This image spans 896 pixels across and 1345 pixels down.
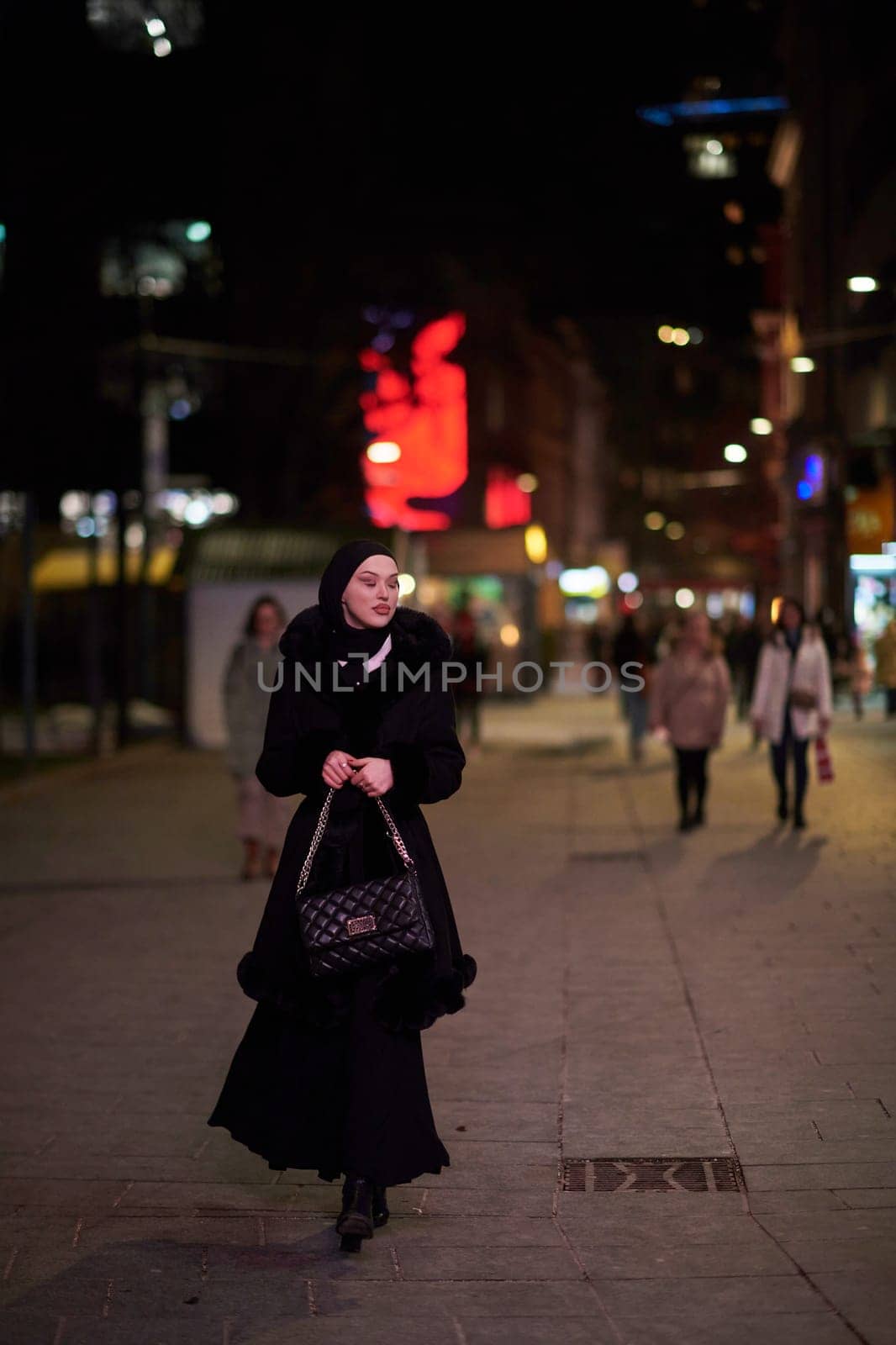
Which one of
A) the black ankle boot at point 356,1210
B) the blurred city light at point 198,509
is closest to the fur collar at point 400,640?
the black ankle boot at point 356,1210

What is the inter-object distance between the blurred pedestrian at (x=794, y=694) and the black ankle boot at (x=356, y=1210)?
1019 centimetres

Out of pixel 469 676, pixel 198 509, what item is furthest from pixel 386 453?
pixel 469 676

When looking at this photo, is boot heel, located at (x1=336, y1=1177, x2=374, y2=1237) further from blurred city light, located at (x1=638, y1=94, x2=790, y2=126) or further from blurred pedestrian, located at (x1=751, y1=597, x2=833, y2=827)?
blurred city light, located at (x1=638, y1=94, x2=790, y2=126)

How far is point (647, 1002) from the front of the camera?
8547mm

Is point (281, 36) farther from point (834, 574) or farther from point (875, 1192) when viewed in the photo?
point (875, 1192)

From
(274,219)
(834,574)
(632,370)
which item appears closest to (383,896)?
(834,574)

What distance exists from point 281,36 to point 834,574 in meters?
13.5

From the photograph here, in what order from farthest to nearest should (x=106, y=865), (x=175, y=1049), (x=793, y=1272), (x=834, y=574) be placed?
(x=834, y=574) → (x=106, y=865) → (x=175, y=1049) → (x=793, y=1272)

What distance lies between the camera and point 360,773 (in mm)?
5246

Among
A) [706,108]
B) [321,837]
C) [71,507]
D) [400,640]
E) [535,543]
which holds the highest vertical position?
[706,108]

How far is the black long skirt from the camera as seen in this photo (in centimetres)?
526

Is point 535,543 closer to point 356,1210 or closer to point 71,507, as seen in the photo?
point 71,507

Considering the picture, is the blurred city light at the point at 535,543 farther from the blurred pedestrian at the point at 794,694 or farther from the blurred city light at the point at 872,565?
the blurred pedestrian at the point at 794,694

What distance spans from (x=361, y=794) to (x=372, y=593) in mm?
561
